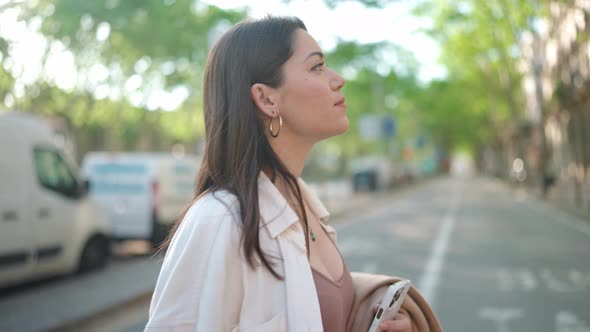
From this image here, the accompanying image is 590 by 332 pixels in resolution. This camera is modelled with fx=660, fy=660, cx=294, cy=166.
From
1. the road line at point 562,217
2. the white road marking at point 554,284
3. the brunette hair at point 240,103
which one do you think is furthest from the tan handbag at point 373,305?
the road line at point 562,217

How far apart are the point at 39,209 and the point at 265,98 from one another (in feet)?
25.5

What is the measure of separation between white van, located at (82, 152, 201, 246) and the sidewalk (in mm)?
1439

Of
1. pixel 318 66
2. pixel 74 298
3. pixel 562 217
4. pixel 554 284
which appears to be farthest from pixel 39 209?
pixel 562 217

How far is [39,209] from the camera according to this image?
343 inches

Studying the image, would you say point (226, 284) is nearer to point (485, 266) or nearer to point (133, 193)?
point (485, 266)

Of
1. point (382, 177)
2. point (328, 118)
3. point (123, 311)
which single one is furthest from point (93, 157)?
point (382, 177)

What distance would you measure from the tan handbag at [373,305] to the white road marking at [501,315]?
4438 mm

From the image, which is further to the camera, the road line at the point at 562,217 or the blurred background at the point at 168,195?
the road line at the point at 562,217

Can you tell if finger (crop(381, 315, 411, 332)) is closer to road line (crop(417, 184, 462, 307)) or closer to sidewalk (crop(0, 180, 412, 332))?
sidewalk (crop(0, 180, 412, 332))

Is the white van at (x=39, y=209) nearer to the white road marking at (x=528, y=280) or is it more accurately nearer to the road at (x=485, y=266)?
the road at (x=485, y=266)

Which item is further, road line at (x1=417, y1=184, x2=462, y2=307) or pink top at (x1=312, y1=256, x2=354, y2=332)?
road line at (x1=417, y1=184, x2=462, y2=307)

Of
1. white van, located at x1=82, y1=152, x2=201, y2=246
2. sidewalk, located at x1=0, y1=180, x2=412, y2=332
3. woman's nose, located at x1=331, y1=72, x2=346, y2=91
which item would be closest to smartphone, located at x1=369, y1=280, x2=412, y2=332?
woman's nose, located at x1=331, y1=72, x2=346, y2=91

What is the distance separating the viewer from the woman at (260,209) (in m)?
1.47

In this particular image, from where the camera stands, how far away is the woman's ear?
170 centimetres
